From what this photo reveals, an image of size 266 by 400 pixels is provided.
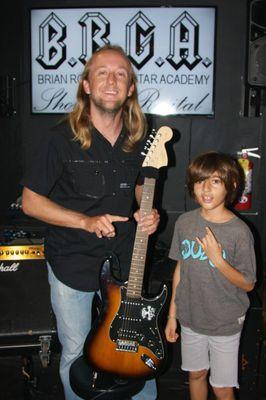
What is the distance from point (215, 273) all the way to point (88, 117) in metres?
1.02

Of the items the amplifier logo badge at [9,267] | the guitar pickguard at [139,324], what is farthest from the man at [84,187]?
the amplifier logo badge at [9,267]

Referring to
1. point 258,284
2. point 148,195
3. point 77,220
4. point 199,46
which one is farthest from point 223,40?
point 77,220

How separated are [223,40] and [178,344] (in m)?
3.14

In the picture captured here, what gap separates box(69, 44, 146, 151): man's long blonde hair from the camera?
2.27 metres

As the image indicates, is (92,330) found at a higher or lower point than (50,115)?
lower

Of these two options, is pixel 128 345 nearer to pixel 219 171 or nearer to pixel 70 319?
pixel 70 319

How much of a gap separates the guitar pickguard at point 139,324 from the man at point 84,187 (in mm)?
188

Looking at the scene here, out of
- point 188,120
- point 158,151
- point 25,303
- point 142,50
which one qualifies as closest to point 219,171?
point 158,151

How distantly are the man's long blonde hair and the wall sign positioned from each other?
7.58 feet

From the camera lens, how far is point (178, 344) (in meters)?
3.04

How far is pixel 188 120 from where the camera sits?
4812 mm

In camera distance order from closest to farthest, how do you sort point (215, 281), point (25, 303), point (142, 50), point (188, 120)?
point (215, 281) < point (25, 303) < point (142, 50) < point (188, 120)

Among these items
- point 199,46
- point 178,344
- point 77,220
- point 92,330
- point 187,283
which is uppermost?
point 199,46

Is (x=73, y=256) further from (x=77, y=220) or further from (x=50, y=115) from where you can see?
(x=50, y=115)
